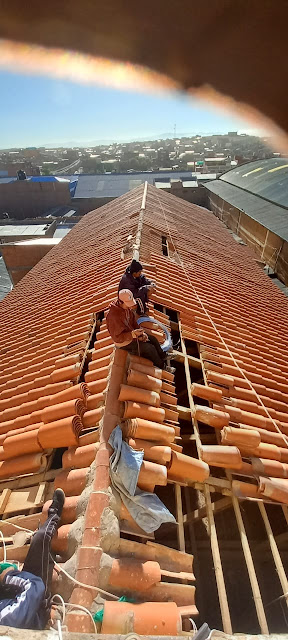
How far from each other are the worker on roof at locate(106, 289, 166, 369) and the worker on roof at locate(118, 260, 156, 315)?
30.9 inches

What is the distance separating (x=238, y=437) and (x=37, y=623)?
2.21 meters

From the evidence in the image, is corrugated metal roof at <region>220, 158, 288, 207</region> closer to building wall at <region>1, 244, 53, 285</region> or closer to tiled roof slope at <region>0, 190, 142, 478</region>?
tiled roof slope at <region>0, 190, 142, 478</region>

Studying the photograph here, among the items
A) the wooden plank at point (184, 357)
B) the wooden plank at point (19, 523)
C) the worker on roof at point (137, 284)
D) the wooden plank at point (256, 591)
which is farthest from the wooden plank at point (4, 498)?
the worker on roof at point (137, 284)

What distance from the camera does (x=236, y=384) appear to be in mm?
4340

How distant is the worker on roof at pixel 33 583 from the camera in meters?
2.09

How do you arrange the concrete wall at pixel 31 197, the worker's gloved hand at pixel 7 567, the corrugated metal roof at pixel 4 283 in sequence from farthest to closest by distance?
the concrete wall at pixel 31 197 < the corrugated metal roof at pixel 4 283 < the worker's gloved hand at pixel 7 567

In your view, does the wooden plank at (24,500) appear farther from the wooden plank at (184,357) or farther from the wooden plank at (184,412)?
the wooden plank at (184,357)

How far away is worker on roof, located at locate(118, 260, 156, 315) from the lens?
4.67 meters

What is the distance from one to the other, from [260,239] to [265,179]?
642 centimetres

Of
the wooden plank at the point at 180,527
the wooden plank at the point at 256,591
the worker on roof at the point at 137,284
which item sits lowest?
the wooden plank at the point at 256,591

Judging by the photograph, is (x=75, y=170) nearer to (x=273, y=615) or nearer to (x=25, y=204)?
(x=25, y=204)

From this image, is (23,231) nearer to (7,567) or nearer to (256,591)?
(7,567)

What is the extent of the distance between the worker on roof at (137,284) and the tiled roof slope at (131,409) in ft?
1.12

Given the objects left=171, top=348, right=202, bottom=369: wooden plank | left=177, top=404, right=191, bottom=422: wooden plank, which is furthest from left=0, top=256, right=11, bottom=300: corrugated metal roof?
left=177, top=404, right=191, bottom=422: wooden plank
